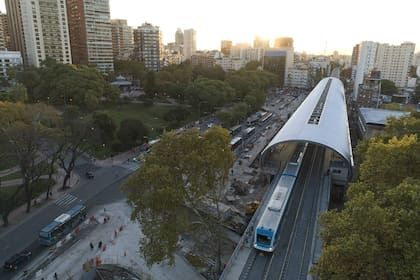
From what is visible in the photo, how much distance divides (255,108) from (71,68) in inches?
1588

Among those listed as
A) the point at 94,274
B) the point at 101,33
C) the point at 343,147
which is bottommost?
the point at 94,274

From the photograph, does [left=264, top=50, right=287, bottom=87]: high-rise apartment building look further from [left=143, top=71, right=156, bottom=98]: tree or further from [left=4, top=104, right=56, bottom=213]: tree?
[left=4, top=104, right=56, bottom=213]: tree

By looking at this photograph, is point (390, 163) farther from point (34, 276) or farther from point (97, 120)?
point (97, 120)

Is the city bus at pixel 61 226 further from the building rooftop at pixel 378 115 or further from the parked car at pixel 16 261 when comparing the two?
the building rooftop at pixel 378 115

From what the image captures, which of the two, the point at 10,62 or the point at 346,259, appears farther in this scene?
the point at 10,62

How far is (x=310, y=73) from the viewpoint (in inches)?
5108

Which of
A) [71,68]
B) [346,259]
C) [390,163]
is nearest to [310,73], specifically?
[71,68]

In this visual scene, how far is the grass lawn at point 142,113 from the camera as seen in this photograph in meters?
54.5

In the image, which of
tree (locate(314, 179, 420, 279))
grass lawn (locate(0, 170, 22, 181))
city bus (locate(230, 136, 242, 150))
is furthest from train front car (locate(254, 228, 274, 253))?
grass lawn (locate(0, 170, 22, 181))

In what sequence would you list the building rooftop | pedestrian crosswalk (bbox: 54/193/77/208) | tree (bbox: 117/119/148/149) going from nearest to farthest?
pedestrian crosswalk (bbox: 54/193/77/208) → tree (bbox: 117/119/148/149) → the building rooftop

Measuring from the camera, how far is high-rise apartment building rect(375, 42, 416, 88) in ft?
356

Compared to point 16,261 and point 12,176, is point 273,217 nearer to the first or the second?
point 16,261

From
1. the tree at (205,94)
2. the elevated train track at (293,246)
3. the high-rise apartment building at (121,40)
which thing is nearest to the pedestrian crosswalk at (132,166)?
the elevated train track at (293,246)

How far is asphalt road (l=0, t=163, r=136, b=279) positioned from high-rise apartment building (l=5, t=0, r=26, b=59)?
71037mm
